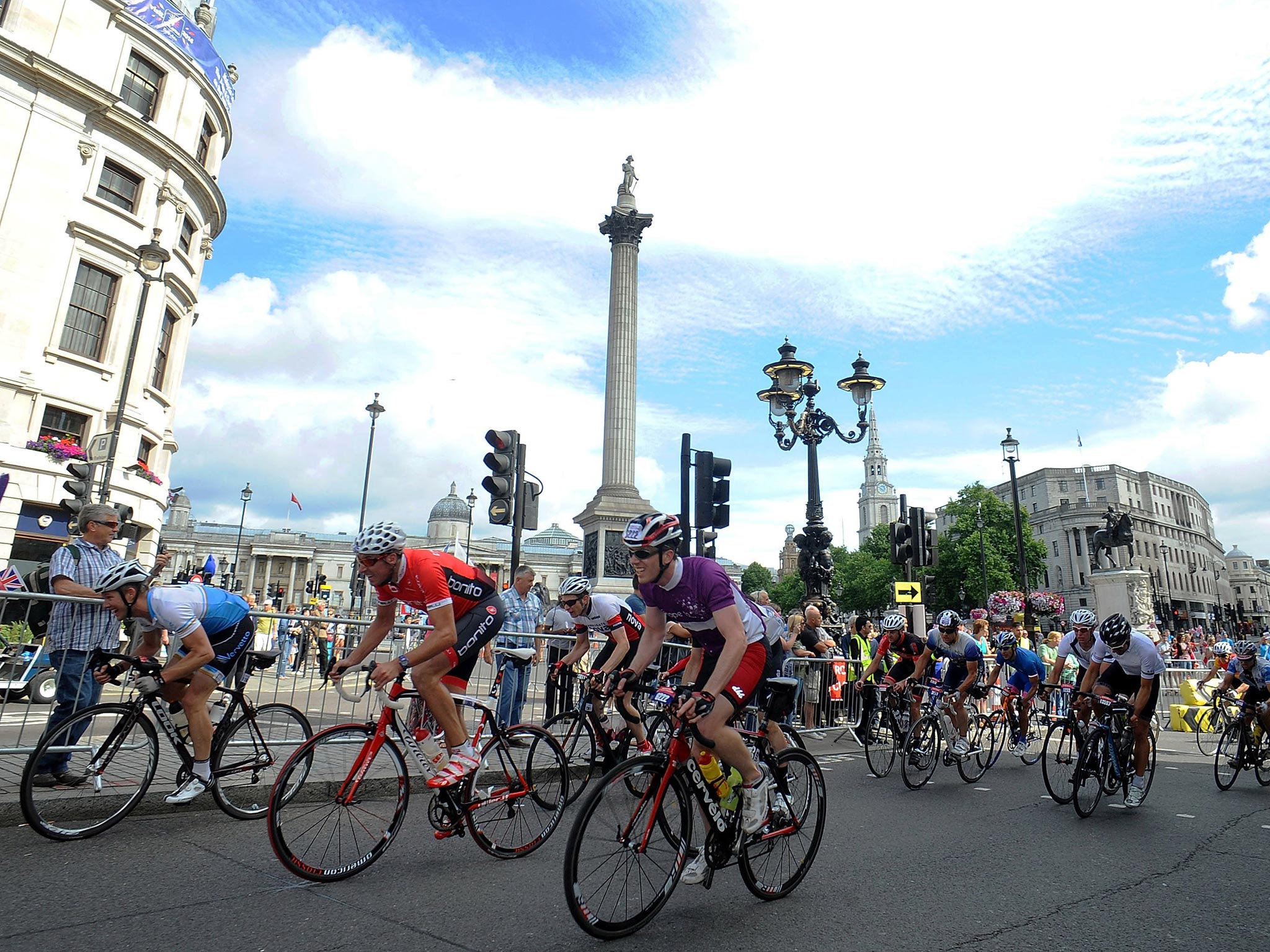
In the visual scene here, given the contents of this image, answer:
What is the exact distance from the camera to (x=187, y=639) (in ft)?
17.4

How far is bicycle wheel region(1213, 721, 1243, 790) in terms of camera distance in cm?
869

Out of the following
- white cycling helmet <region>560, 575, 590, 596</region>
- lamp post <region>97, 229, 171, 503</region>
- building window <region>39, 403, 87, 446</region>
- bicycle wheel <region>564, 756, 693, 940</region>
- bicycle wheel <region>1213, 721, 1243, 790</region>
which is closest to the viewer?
bicycle wheel <region>564, 756, 693, 940</region>

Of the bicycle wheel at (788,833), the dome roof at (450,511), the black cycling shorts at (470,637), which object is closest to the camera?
the bicycle wheel at (788,833)

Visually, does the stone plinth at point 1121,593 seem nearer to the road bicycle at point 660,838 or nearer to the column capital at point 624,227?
the column capital at point 624,227

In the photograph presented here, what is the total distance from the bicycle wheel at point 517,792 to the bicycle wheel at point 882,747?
443 centimetres

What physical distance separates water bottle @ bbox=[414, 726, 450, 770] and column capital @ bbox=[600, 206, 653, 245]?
3483 centimetres

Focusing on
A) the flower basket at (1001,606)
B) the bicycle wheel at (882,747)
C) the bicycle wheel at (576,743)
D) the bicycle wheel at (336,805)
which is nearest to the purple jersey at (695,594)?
the bicycle wheel at (336,805)

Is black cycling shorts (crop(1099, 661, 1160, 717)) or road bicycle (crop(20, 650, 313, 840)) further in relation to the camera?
black cycling shorts (crop(1099, 661, 1160, 717))

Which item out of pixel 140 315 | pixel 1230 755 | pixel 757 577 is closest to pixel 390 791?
pixel 1230 755

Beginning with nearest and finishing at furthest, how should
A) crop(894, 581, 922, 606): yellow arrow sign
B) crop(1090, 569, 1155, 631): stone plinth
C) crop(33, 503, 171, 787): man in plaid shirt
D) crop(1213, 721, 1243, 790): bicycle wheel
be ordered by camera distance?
crop(33, 503, 171, 787): man in plaid shirt → crop(1213, 721, 1243, 790): bicycle wheel → crop(894, 581, 922, 606): yellow arrow sign → crop(1090, 569, 1155, 631): stone plinth

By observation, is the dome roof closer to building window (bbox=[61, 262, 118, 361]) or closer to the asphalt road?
building window (bbox=[61, 262, 118, 361])

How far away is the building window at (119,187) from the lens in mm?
23672

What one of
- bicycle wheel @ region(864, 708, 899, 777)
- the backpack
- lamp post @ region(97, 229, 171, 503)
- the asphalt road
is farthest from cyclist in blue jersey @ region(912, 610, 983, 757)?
lamp post @ region(97, 229, 171, 503)

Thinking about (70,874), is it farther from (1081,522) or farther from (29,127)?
(1081,522)
